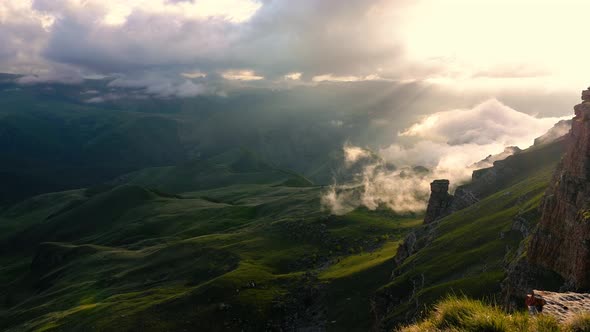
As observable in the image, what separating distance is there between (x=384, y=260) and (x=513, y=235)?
167 ft

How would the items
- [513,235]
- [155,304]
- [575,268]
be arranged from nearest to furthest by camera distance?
[575,268]
[513,235]
[155,304]

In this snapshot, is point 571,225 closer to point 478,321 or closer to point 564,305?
point 564,305

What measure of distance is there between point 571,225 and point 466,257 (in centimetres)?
4709

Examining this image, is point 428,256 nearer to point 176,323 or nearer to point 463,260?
point 463,260

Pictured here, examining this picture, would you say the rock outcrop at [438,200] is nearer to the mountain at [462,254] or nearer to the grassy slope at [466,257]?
the mountain at [462,254]

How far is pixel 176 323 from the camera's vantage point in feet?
415

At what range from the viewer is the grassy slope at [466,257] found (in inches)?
3533

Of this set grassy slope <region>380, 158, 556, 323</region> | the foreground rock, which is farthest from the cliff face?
the foreground rock

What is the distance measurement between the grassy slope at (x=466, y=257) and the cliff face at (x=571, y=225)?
51.9 ft

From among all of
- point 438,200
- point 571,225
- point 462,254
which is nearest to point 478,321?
point 571,225

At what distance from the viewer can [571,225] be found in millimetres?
62594

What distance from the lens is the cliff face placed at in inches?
2142

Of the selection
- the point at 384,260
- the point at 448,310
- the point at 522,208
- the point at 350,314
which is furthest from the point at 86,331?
the point at 448,310

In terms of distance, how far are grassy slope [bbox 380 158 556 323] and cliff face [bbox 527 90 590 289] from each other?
15815 mm
